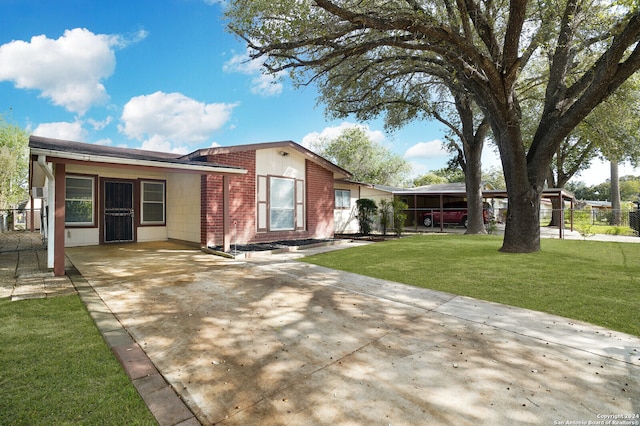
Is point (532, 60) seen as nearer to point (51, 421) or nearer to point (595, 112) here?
point (595, 112)

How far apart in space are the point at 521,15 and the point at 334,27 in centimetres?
382

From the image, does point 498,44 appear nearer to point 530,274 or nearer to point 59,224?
point 530,274

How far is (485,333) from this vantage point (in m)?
3.33

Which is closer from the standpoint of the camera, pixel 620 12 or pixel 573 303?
pixel 573 303

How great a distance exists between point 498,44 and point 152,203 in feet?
39.8

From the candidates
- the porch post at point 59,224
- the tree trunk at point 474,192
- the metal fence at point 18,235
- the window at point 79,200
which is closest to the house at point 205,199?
the window at point 79,200

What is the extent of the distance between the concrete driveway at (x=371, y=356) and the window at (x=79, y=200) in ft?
21.8

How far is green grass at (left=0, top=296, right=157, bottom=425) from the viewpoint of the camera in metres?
1.90

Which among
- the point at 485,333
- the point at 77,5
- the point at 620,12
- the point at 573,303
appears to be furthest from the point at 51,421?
the point at 77,5

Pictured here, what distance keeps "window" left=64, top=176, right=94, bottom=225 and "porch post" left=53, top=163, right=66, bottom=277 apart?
5004 millimetres

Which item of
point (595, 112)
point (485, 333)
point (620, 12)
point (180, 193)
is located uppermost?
point (620, 12)

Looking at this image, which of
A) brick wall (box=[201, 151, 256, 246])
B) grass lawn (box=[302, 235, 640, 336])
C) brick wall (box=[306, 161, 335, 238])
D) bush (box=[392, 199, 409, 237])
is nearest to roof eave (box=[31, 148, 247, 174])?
brick wall (box=[201, 151, 256, 246])

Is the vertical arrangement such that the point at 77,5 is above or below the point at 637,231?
above

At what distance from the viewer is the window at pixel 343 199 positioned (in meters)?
16.0
